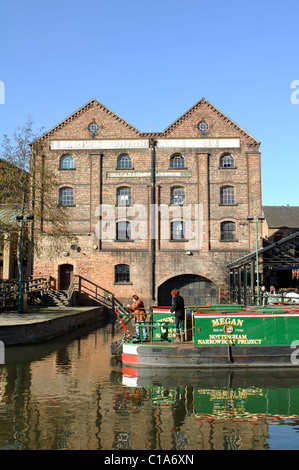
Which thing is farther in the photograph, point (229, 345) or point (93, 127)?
point (93, 127)

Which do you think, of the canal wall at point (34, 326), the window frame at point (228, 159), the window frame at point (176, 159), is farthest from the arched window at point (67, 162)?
the canal wall at point (34, 326)

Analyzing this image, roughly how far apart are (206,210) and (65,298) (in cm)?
1115

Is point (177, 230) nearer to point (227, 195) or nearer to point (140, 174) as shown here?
point (227, 195)

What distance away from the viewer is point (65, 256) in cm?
3008

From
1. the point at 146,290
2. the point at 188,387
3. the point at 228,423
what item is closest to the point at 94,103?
the point at 146,290

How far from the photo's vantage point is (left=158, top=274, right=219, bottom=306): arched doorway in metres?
29.9

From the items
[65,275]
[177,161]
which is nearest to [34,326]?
[65,275]

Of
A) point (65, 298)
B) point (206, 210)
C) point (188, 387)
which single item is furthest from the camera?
point (206, 210)

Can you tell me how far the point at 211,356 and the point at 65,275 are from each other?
777 inches

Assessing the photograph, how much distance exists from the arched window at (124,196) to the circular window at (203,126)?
21.8 feet

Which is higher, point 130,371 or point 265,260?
point 265,260

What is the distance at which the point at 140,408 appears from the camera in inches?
340

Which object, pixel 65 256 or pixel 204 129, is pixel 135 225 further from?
pixel 204 129

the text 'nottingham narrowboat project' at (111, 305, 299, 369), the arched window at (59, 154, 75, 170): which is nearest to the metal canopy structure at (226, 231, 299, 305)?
the text 'nottingham narrowboat project' at (111, 305, 299, 369)
